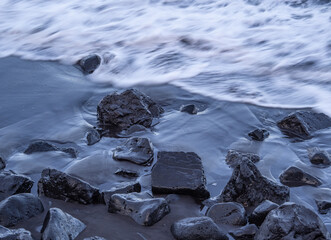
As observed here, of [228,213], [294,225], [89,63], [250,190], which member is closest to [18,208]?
[228,213]

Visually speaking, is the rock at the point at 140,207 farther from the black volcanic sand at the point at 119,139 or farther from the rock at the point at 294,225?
the rock at the point at 294,225

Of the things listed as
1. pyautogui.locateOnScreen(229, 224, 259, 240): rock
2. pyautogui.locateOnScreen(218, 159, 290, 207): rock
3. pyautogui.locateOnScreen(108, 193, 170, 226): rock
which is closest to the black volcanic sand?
pyautogui.locateOnScreen(108, 193, 170, 226): rock

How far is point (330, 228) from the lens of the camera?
2.59m

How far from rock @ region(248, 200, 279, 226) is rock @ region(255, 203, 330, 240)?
18cm

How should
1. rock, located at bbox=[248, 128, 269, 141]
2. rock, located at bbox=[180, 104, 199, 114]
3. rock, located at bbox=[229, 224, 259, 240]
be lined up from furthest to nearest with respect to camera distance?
rock, located at bbox=[180, 104, 199, 114] < rock, located at bbox=[248, 128, 269, 141] < rock, located at bbox=[229, 224, 259, 240]

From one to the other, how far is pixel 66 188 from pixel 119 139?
3.31 ft

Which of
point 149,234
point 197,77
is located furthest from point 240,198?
point 197,77

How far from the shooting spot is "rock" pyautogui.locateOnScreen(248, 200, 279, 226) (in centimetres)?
256

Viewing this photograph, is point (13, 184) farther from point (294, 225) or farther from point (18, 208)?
point (294, 225)

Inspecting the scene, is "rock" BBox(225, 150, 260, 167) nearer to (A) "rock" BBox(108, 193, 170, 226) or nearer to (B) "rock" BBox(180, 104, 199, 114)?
(A) "rock" BBox(108, 193, 170, 226)

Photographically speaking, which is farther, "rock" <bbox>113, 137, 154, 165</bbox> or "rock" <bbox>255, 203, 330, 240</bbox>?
"rock" <bbox>113, 137, 154, 165</bbox>

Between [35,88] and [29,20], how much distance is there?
3.40m

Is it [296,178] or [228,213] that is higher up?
[228,213]

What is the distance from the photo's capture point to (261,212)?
8.41 ft
